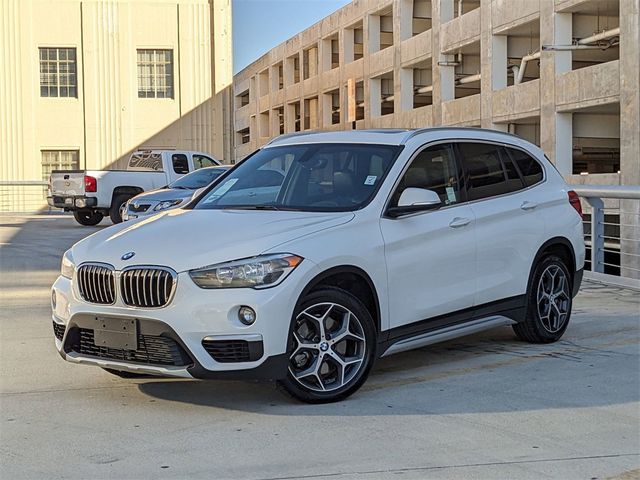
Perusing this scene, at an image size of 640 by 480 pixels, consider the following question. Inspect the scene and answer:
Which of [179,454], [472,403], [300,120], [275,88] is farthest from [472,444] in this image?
[275,88]

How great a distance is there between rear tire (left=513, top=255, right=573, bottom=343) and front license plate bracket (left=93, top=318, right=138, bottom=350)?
11.1 ft

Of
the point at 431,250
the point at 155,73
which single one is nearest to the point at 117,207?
the point at 155,73

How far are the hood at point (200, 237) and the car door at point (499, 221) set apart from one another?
54.3 inches

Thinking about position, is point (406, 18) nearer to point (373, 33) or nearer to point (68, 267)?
point (373, 33)

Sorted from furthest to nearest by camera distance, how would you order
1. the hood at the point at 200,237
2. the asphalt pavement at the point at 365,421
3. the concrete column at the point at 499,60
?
1. the concrete column at the point at 499,60
2. the hood at the point at 200,237
3. the asphalt pavement at the point at 365,421

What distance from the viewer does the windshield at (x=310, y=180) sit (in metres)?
6.72

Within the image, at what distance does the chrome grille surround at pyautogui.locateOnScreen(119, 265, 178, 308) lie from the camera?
19.0 feet

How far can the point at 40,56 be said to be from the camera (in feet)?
132

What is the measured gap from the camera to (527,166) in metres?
8.16

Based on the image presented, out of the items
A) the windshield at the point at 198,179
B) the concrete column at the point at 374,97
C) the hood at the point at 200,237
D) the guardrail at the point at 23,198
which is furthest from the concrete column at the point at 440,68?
the hood at the point at 200,237

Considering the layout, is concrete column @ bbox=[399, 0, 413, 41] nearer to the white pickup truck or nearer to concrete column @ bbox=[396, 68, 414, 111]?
concrete column @ bbox=[396, 68, 414, 111]

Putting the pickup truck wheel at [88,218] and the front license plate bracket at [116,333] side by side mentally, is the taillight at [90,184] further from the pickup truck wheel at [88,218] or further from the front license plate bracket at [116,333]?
the front license plate bracket at [116,333]

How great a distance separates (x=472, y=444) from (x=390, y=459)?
0.54 meters

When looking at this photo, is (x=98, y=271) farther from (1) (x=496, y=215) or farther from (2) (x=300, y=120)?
(2) (x=300, y=120)
